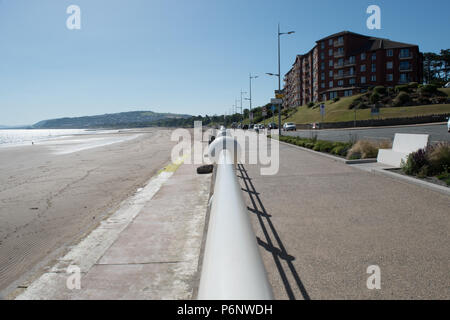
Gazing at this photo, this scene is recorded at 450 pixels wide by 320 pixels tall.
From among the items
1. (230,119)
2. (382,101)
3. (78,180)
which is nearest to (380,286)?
(78,180)

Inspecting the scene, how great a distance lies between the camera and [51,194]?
34.9ft

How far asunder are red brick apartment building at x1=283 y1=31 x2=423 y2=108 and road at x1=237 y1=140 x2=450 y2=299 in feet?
267

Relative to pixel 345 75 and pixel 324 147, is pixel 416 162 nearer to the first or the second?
pixel 324 147

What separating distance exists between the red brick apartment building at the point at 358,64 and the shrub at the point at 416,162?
261 ft

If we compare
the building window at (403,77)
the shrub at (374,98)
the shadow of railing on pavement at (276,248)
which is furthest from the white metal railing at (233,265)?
the building window at (403,77)

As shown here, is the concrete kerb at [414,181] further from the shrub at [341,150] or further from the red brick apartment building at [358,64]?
the red brick apartment building at [358,64]

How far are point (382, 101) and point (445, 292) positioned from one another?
2596 inches

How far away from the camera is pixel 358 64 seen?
81938 mm

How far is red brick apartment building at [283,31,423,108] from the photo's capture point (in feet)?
256

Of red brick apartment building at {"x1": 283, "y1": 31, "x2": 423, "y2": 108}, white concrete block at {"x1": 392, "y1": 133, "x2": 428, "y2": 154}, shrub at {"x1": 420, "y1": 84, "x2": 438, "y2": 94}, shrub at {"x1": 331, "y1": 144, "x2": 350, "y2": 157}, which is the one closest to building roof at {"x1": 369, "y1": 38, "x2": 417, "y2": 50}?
red brick apartment building at {"x1": 283, "y1": 31, "x2": 423, "y2": 108}

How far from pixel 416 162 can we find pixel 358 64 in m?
82.2

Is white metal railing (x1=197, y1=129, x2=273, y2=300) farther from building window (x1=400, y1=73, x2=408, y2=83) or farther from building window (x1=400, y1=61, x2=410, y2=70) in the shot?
building window (x1=400, y1=61, x2=410, y2=70)
